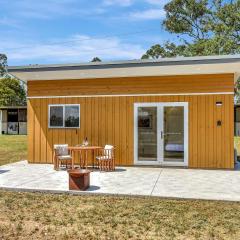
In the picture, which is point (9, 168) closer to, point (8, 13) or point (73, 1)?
point (73, 1)

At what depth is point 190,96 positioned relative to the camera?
32.7 ft

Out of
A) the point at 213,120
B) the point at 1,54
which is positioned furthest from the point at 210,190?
the point at 1,54

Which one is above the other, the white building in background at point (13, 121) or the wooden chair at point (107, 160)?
the white building in background at point (13, 121)

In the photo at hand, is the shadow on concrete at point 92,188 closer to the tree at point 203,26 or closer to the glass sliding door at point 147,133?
the glass sliding door at point 147,133

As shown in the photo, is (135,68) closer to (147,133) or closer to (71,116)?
(147,133)

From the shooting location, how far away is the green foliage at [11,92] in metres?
37.5

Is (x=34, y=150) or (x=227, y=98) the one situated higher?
(x=227, y=98)

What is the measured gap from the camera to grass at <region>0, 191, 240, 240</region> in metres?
4.42

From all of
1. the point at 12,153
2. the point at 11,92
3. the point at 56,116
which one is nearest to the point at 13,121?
the point at 11,92

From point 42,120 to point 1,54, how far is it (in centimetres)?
4340

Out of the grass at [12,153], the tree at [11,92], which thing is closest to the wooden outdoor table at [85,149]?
the grass at [12,153]

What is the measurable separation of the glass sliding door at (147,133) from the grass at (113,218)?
4.11m

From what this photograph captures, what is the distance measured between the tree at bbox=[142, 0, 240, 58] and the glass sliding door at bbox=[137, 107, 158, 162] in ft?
48.5

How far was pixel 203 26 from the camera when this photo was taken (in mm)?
27078
